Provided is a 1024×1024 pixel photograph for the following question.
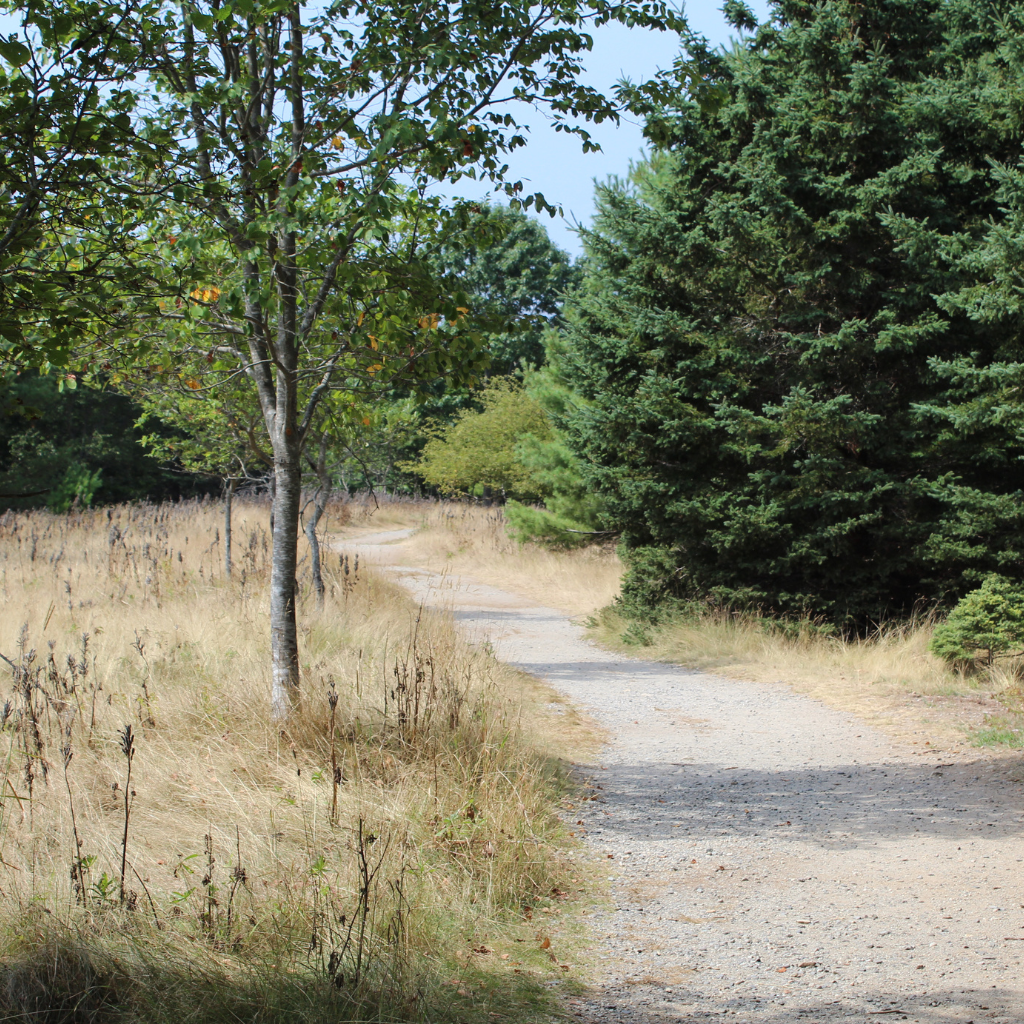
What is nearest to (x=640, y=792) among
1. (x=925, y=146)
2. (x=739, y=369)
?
(x=739, y=369)

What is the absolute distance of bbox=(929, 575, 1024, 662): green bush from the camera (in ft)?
28.5

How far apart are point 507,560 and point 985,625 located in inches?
555

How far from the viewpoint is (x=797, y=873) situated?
466 cm

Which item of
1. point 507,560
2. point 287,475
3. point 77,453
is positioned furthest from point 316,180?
point 77,453

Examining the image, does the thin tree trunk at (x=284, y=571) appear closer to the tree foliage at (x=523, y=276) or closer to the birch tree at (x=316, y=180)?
the birch tree at (x=316, y=180)

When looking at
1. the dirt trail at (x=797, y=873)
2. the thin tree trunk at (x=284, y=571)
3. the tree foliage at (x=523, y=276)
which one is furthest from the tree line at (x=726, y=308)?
the tree foliage at (x=523, y=276)

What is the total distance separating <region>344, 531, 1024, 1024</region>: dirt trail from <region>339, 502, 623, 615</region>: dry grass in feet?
17.6

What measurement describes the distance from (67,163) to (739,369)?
906cm

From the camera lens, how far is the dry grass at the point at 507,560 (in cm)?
1717

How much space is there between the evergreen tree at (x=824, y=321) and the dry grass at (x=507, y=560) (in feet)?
10.9

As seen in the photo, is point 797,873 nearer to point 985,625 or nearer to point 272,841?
point 272,841

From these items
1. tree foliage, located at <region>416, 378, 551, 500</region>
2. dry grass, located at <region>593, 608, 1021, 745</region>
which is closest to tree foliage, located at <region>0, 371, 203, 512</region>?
tree foliage, located at <region>416, 378, 551, 500</region>

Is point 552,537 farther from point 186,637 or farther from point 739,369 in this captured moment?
point 186,637

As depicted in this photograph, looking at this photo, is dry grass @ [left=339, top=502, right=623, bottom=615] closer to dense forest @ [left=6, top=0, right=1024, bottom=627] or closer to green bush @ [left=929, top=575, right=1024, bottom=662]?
dense forest @ [left=6, top=0, right=1024, bottom=627]
